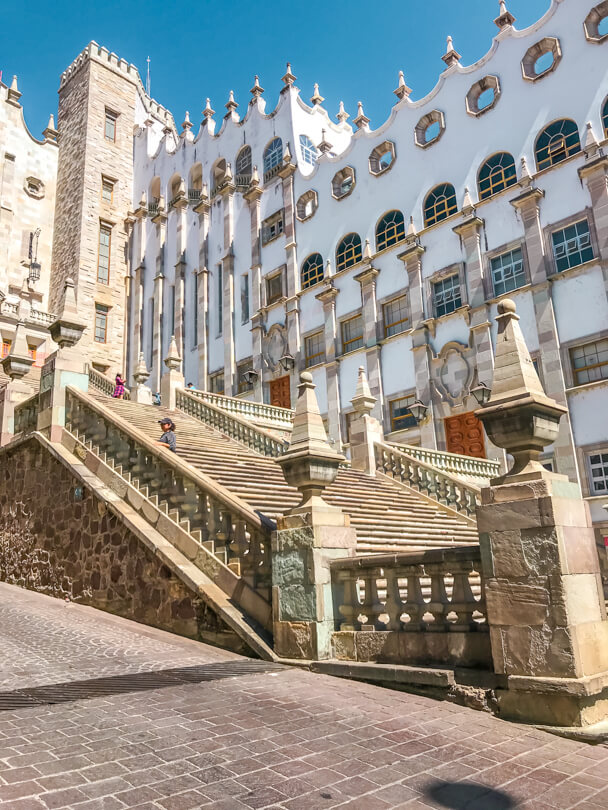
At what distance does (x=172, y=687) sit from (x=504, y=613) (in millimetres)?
3079

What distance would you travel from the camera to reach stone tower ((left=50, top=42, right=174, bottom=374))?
37781mm

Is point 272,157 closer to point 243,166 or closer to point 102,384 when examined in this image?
point 243,166

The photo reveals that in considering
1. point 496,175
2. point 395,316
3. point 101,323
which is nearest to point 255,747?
point 395,316

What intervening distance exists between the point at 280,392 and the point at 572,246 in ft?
44.8

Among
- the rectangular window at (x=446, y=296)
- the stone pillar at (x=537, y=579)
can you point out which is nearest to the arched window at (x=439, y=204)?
the rectangular window at (x=446, y=296)

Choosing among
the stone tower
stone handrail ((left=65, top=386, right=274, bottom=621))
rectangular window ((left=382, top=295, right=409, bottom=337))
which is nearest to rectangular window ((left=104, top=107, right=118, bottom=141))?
the stone tower

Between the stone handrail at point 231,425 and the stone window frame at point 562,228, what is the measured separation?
10531 millimetres

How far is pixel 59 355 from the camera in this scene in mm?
14195

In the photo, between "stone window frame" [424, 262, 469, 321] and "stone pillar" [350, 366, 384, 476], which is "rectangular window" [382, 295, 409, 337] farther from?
"stone pillar" [350, 366, 384, 476]

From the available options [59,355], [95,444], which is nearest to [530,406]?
[95,444]

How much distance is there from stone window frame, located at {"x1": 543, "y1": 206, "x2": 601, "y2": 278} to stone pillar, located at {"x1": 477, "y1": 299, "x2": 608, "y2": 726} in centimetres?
1513

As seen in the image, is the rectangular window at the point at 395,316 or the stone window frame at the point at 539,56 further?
the rectangular window at the point at 395,316

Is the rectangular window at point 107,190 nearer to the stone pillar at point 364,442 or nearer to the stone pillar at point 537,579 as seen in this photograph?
the stone pillar at point 364,442

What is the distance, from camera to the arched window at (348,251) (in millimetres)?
27109
